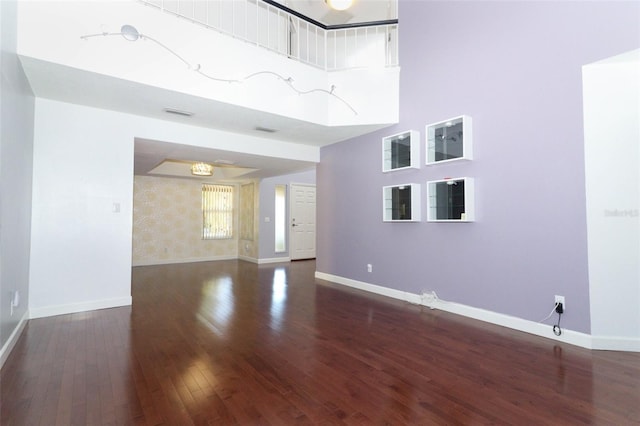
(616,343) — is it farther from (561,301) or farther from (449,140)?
(449,140)

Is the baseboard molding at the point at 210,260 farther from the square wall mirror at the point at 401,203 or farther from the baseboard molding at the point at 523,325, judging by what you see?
the square wall mirror at the point at 401,203

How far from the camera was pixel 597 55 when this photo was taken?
280cm

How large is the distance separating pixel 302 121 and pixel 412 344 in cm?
310

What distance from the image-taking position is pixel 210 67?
360cm

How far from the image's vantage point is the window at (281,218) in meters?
8.79

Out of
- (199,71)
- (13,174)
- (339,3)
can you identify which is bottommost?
(13,174)

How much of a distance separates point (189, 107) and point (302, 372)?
10.8 feet

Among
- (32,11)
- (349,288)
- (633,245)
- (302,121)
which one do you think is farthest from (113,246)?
(633,245)

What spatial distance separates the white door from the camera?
8828 mm

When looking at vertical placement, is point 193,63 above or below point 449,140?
above

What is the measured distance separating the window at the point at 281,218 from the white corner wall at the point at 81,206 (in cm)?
459

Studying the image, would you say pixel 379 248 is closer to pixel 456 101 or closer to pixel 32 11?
pixel 456 101

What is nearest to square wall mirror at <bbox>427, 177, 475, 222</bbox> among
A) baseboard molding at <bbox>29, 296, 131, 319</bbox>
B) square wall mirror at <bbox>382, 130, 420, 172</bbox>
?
square wall mirror at <bbox>382, 130, 420, 172</bbox>

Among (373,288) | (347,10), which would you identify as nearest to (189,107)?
(373,288)
